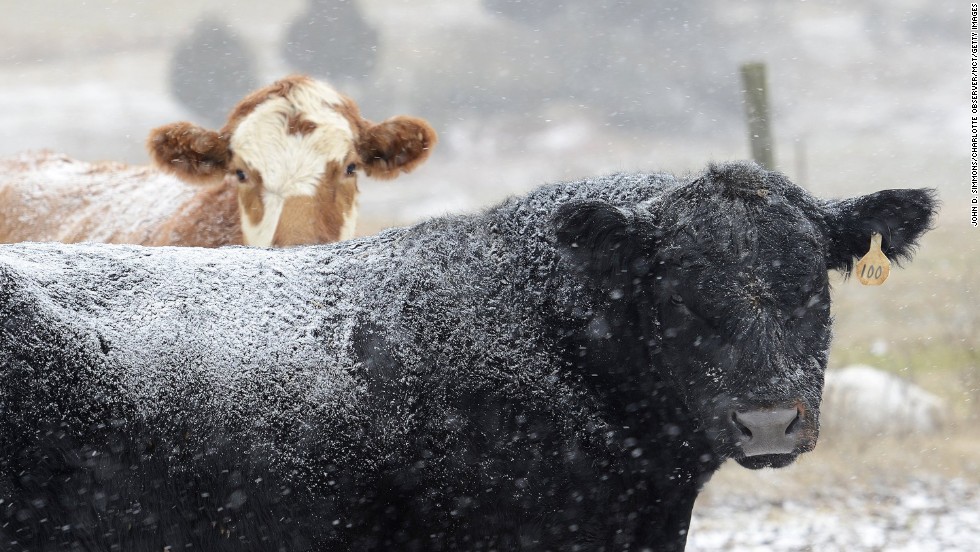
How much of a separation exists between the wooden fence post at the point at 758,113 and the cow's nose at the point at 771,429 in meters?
5.68

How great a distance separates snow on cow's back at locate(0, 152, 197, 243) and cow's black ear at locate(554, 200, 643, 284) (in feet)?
13.7

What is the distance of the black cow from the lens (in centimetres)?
314

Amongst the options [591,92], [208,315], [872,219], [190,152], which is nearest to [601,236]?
[872,219]

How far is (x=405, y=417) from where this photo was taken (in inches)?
129

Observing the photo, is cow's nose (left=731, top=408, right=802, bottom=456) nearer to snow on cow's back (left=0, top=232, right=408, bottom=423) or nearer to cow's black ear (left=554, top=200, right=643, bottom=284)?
cow's black ear (left=554, top=200, right=643, bottom=284)

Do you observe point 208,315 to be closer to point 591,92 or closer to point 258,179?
point 258,179

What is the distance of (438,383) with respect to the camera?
3.33 metres

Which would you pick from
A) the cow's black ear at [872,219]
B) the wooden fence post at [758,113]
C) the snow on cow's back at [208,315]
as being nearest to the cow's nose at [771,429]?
the cow's black ear at [872,219]

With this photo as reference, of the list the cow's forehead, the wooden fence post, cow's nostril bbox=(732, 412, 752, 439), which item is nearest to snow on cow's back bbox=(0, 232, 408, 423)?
cow's nostril bbox=(732, 412, 752, 439)

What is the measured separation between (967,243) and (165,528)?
41.2 feet

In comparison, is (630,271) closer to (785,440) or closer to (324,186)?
(785,440)

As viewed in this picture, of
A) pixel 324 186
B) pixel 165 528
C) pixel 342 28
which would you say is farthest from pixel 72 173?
pixel 342 28

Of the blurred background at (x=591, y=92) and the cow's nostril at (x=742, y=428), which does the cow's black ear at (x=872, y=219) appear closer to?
the cow's nostril at (x=742, y=428)

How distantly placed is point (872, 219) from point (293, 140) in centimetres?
397
